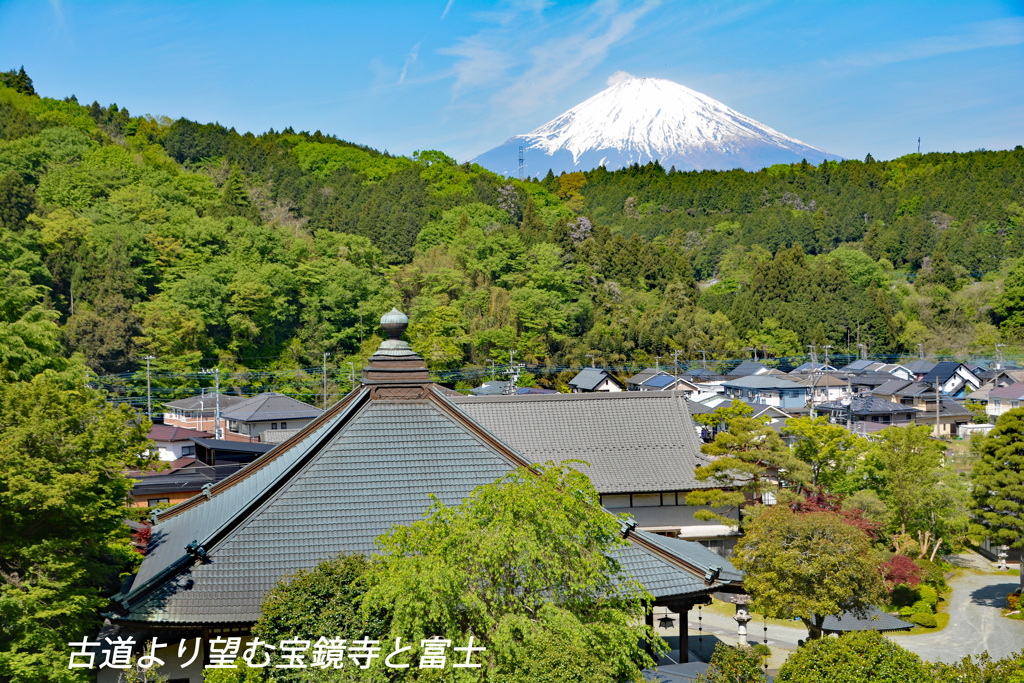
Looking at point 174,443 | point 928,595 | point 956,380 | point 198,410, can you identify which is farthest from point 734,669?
point 956,380

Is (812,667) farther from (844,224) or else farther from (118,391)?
(844,224)

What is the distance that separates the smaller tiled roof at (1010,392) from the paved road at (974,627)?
102ft

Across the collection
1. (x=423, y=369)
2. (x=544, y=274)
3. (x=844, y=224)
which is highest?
(x=844, y=224)

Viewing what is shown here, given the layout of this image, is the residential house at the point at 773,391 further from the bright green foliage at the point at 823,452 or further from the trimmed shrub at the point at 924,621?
the trimmed shrub at the point at 924,621

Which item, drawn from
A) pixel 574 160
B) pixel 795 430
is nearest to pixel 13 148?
pixel 795 430

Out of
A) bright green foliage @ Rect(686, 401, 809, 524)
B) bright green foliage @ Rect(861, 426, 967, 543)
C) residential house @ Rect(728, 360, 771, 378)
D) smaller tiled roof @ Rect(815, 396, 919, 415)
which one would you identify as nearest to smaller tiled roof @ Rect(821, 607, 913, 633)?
bright green foliage @ Rect(686, 401, 809, 524)

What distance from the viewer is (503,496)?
29.9 ft

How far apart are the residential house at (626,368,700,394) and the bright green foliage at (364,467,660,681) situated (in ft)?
151

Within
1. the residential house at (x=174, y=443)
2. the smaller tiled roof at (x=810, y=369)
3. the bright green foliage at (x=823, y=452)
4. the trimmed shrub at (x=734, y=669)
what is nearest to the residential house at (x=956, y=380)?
the smaller tiled roof at (x=810, y=369)

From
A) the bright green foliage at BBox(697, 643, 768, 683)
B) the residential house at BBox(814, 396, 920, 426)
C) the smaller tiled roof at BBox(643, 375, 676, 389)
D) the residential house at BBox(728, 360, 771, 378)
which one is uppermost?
the residential house at BBox(728, 360, 771, 378)

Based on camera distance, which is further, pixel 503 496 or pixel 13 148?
pixel 13 148

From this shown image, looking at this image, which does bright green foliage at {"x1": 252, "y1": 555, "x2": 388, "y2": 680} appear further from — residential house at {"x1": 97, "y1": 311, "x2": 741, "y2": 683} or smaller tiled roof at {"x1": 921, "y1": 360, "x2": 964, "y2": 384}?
smaller tiled roof at {"x1": 921, "y1": 360, "x2": 964, "y2": 384}

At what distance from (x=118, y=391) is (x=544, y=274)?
34734 mm

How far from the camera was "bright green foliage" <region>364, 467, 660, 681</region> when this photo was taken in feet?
28.0
